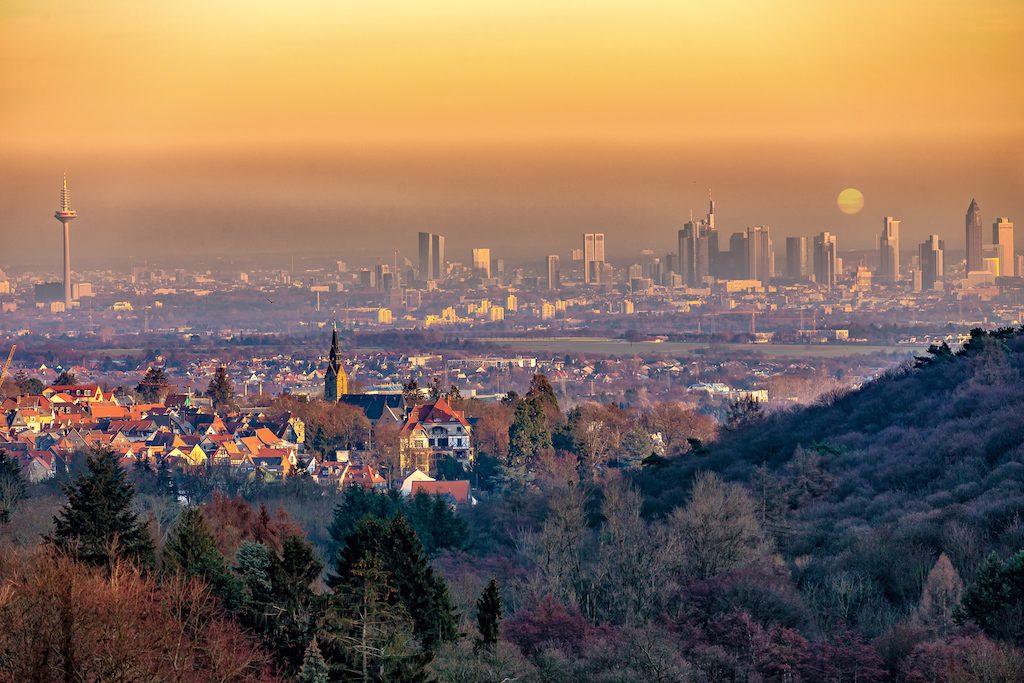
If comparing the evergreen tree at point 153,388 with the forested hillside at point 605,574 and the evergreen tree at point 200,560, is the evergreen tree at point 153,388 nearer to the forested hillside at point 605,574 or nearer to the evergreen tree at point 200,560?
the forested hillside at point 605,574

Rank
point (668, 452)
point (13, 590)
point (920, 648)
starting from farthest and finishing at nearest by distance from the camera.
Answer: point (668, 452), point (920, 648), point (13, 590)

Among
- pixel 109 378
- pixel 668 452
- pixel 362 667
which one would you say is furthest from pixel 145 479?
pixel 109 378

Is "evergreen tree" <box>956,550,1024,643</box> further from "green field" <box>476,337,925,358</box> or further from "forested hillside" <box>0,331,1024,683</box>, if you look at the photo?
"green field" <box>476,337,925,358</box>

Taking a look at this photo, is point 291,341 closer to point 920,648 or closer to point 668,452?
point 668,452

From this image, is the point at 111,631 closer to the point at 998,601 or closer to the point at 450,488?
the point at 998,601

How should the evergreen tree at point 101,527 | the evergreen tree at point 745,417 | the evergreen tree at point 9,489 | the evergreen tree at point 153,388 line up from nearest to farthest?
the evergreen tree at point 101,527 < the evergreen tree at point 9,489 < the evergreen tree at point 745,417 < the evergreen tree at point 153,388

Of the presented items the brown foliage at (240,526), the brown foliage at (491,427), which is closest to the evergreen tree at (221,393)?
the brown foliage at (491,427)
